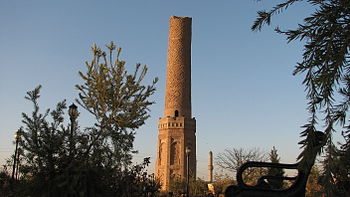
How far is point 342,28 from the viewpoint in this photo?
3371 millimetres

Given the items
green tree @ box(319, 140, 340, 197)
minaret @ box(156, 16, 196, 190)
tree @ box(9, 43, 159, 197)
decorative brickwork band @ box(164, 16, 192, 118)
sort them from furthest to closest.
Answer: decorative brickwork band @ box(164, 16, 192, 118)
minaret @ box(156, 16, 196, 190)
tree @ box(9, 43, 159, 197)
green tree @ box(319, 140, 340, 197)

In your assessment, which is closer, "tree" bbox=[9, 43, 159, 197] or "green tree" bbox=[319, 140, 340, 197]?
"green tree" bbox=[319, 140, 340, 197]

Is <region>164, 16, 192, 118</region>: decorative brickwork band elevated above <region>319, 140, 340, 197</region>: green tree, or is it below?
above

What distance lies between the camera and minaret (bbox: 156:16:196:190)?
107ft

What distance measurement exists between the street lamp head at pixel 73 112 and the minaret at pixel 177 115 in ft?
74.1

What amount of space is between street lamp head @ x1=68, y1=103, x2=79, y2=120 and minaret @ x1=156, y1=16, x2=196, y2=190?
22591 mm

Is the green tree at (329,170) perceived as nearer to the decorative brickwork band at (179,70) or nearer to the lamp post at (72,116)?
the lamp post at (72,116)

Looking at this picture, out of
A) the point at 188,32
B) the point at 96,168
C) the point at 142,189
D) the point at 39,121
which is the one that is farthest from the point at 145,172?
the point at 188,32

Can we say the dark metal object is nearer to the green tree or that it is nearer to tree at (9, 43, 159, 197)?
the green tree

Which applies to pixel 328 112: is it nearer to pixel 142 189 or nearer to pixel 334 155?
pixel 334 155

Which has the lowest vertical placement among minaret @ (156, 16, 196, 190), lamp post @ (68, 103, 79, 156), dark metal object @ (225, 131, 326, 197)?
dark metal object @ (225, 131, 326, 197)

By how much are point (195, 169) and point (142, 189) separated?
877 inches

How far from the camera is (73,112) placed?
387 inches

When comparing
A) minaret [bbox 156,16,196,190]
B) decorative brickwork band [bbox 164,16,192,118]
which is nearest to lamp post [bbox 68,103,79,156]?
minaret [bbox 156,16,196,190]
